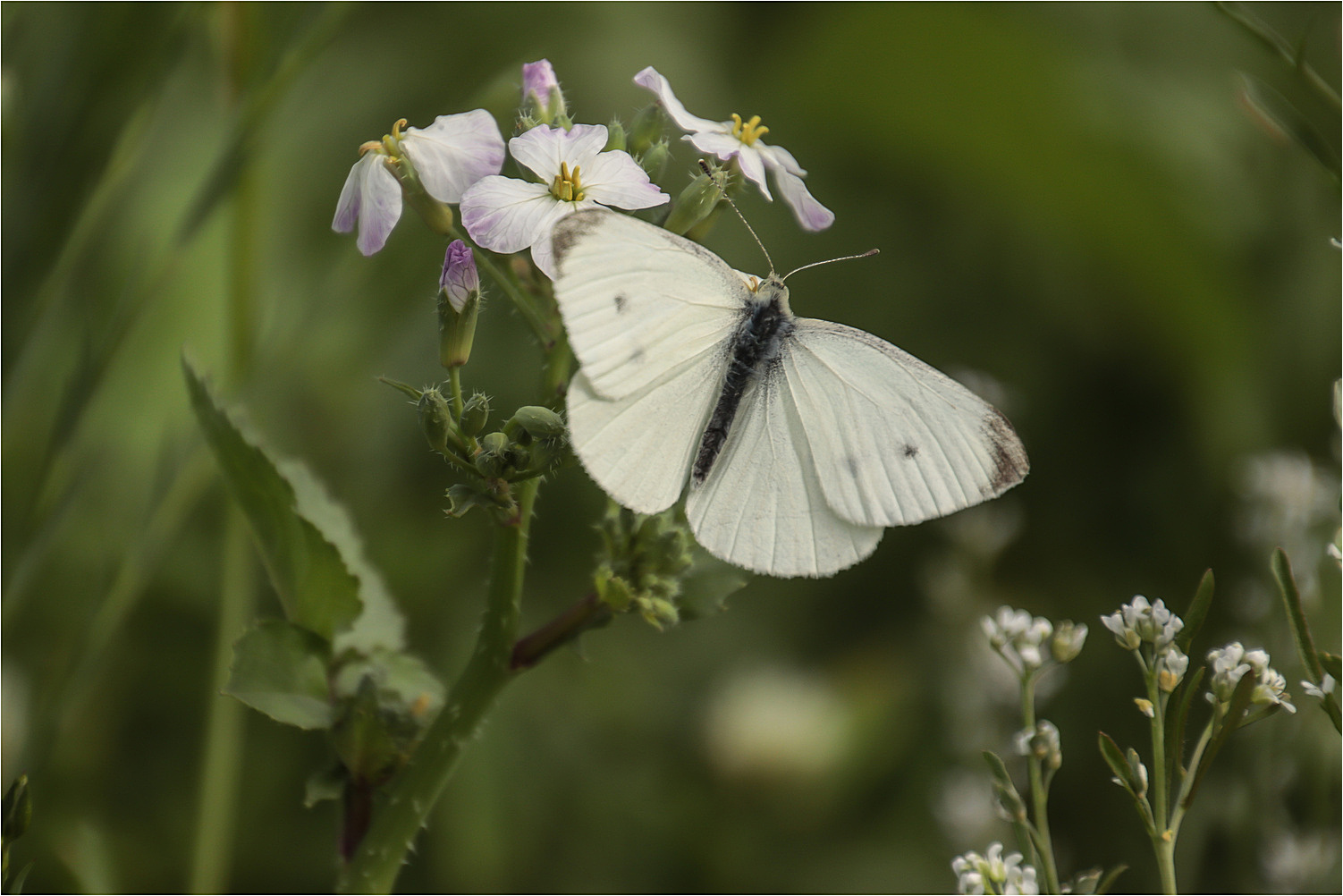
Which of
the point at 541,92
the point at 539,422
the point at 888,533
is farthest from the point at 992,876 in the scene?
the point at 888,533

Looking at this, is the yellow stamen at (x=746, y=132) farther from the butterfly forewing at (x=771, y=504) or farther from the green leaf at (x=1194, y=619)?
the green leaf at (x=1194, y=619)

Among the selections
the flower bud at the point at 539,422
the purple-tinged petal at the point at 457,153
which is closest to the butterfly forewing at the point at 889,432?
the flower bud at the point at 539,422

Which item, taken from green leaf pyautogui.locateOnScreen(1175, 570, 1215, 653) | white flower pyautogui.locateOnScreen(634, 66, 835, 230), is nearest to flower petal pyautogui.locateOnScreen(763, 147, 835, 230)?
white flower pyautogui.locateOnScreen(634, 66, 835, 230)

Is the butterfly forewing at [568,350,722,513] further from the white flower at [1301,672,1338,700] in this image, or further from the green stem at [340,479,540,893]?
the white flower at [1301,672,1338,700]

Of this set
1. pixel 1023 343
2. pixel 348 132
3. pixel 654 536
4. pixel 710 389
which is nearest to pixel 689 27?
pixel 348 132

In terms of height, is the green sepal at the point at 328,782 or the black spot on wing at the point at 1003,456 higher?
the black spot on wing at the point at 1003,456

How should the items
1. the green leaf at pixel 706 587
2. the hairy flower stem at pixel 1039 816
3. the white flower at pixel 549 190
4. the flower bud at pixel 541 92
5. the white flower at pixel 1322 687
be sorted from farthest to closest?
1. the flower bud at pixel 541 92
2. the green leaf at pixel 706 587
3. the white flower at pixel 549 190
4. the hairy flower stem at pixel 1039 816
5. the white flower at pixel 1322 687
